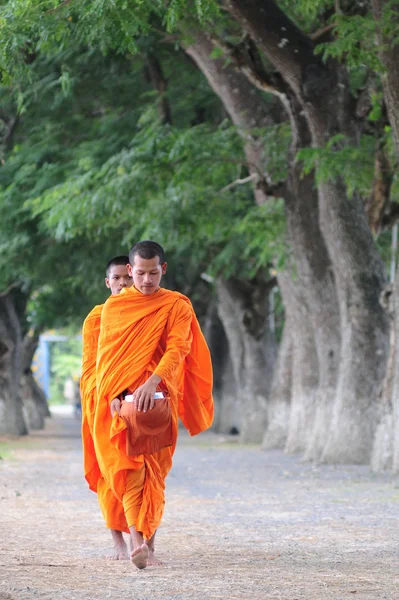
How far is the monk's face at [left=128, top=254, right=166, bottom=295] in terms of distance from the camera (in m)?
7.89

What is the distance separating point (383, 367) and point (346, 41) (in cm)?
640

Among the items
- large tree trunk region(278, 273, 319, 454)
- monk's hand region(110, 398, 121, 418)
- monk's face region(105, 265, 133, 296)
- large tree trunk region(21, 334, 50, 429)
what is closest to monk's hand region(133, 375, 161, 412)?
monk's hand region(110, 398, 121, 418)

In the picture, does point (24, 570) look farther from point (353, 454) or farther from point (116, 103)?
point (116, 103)

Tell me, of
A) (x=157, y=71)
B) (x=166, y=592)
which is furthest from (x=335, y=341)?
(x=166, y=592)

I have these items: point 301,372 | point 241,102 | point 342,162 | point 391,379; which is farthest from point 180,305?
point 301,372

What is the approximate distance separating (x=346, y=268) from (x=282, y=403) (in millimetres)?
7156

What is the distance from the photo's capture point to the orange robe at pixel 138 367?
7777 mm

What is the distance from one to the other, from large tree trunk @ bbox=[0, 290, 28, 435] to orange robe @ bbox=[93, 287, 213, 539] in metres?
22.9

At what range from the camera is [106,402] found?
7.95 meters

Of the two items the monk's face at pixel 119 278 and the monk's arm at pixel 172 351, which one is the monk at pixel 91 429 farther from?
the monk's arm at pixel 172 351

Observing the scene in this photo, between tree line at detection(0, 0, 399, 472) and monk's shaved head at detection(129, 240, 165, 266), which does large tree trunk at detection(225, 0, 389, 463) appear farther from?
monk's shaved head at detection(129, 240, 165, 266)

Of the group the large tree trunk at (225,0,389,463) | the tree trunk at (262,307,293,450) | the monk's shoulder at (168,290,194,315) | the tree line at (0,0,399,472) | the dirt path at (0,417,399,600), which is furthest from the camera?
the tree trunk at (262,307,293,450)

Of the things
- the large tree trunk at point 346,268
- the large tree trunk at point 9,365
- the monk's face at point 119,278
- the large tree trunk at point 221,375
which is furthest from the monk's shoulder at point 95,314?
the large tree trunk at point 221,375

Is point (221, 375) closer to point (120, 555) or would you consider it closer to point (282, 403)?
point (282, 403)
